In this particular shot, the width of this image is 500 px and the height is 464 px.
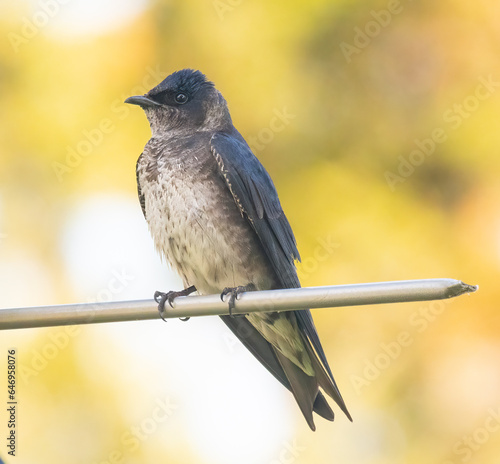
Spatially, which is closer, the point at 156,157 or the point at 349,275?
the point at 156,157

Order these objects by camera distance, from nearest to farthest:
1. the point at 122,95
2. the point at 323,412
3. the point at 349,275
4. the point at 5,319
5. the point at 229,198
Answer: the point at 5,319
the point at 323,412
the point at 229,198
the point at 349,275
the point at 122,95

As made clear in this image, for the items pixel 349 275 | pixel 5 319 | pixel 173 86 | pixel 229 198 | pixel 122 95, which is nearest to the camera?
pixel 5 319

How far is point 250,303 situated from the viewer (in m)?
2.28

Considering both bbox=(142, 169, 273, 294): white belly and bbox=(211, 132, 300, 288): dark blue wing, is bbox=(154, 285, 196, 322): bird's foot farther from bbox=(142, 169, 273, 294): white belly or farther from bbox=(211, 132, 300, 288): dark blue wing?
bbox=(211, 132, 300, 288): dark blue wing

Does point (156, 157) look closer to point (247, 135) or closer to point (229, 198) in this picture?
point (229, 198)

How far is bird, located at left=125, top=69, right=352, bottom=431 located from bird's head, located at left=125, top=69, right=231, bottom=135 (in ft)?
0.47

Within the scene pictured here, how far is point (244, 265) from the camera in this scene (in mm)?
3604

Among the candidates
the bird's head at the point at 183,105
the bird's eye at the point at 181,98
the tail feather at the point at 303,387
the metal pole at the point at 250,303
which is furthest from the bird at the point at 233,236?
the metal pole at the point at 250,303

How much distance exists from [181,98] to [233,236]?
873 millimetres

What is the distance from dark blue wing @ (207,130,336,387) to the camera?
11.8ft

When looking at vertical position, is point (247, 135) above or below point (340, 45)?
below

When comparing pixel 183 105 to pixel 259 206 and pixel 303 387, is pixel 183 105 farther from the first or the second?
pixel 303 387

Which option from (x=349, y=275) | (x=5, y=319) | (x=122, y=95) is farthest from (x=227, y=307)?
(x=122, y=95)

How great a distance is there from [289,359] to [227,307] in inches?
58.3
